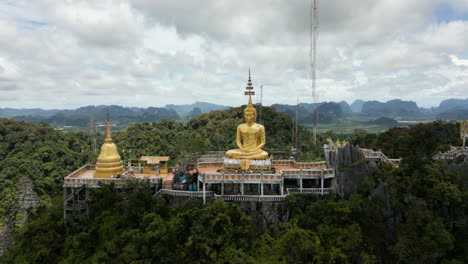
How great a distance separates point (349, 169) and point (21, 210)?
108 feet

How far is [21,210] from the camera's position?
2978 centimetres

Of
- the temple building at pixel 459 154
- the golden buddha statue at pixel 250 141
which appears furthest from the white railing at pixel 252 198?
the temple building at pixel 459 154

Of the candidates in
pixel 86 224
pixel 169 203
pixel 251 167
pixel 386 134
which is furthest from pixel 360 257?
pixel 386 134

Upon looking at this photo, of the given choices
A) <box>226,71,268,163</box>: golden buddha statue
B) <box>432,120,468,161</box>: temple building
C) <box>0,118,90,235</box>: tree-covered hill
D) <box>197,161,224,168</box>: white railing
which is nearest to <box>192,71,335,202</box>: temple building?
<box>226,71,268,163</box>: golden buddha statue

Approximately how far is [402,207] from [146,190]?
15.8m

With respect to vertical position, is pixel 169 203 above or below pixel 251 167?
below

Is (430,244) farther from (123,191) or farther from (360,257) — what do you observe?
(123,191)

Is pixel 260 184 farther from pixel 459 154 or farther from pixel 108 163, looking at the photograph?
pixel 459 154

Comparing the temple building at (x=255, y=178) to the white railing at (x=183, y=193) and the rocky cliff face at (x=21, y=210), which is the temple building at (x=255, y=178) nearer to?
the white railing at (x=183, y=193)

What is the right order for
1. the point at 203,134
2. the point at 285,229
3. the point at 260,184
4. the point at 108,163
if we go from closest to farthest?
the point at 285,229, the point at 260,184, the point at 108,163, the point at 203,134

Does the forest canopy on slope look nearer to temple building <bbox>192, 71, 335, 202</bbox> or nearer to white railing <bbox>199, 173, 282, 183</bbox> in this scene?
temple building <bbox>192, 71, 335, 202</bbox>

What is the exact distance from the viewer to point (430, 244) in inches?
588

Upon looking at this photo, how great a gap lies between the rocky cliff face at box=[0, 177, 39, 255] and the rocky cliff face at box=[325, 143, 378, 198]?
28153 mm

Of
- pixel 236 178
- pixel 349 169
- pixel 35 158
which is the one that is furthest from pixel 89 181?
pixel 35 158
